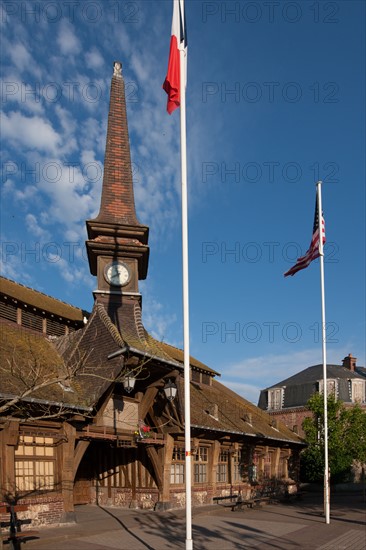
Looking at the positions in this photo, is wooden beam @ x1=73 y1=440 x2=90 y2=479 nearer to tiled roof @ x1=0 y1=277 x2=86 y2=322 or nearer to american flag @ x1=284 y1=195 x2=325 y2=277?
tiled roof @ x1=0 y1=277 x2=86 y2=322

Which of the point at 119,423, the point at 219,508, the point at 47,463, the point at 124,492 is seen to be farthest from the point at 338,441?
the point at 47,463

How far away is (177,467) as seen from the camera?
790 inches

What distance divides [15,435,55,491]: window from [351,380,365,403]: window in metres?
39.9

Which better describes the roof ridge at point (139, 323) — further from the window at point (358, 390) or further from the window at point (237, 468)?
the window at point (358, 390)

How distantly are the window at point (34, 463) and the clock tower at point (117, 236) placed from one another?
680cm

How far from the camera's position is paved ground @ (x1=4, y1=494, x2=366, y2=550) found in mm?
12281

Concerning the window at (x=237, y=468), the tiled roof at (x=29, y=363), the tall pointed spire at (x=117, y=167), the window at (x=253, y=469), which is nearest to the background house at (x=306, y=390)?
the window at (x=253, y=469)

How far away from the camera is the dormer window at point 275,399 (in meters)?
52.6

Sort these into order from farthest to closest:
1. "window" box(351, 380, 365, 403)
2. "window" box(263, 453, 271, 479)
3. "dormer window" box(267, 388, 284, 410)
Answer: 1. "dormer window" box(267, 388, 284, 410)
2. "window" box(351, 380, 365, 403)
3. "window" box(263, 453, 271, 479)

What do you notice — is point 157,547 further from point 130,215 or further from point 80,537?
point 130,215

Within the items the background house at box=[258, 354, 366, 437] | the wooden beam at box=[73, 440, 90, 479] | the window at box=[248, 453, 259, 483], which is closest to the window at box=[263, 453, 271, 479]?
the window at box=[248, 453, 259, 483]

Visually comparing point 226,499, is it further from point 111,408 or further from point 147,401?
point 111,408

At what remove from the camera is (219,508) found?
20016 millimetres

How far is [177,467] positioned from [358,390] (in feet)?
110
